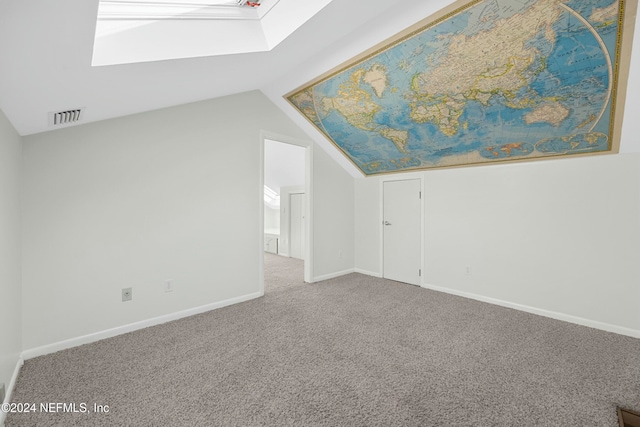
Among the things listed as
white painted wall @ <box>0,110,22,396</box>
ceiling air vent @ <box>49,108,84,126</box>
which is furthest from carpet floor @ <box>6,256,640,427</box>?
ceiling air vent @ <box>49,108,84,126</box>

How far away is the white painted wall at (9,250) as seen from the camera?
1571 mm

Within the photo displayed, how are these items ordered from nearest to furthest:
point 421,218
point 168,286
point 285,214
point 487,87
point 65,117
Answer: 1. point 65,117
2. point 487,87
3. point 168,286
4. point 421,218
5. point 285,214

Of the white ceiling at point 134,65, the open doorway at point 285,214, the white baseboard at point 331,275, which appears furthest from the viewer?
the open doorway at point 285,214

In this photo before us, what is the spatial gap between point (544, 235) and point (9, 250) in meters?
4.40

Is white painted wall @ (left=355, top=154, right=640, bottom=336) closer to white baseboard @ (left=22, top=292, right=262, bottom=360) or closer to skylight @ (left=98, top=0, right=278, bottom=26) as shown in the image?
white baseboard @ (left=22, top=292, right=262, bottom=360)

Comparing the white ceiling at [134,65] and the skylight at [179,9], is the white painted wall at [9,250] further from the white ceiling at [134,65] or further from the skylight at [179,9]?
the skylight at [179,9]

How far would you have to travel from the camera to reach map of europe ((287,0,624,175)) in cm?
170

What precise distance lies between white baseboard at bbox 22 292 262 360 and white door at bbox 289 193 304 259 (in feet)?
8.98

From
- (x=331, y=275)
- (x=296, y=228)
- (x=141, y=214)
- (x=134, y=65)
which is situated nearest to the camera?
(x=134, y=65)

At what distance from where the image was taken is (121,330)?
2441 millimetres

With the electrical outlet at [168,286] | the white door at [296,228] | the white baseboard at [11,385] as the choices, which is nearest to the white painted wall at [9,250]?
the white baseboard at [11,385]

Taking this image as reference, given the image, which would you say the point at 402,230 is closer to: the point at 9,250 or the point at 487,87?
the point at 487,87

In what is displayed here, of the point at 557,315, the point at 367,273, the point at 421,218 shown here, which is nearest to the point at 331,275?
the point at 367,273

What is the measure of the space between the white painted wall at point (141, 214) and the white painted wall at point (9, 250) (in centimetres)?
14
